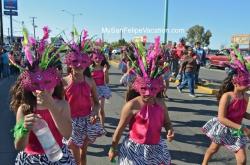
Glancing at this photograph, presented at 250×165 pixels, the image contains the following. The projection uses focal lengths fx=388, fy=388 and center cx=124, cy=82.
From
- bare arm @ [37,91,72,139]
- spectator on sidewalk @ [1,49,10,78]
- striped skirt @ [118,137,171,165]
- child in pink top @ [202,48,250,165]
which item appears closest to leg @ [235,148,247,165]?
child in pink top @ [202,48,250,165]

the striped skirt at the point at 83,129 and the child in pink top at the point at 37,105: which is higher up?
the child in pink top at the point at 37,105

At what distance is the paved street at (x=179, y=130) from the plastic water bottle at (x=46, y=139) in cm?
304

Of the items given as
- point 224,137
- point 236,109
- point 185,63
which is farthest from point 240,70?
point 185,63

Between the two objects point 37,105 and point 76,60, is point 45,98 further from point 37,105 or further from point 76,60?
point 76,60

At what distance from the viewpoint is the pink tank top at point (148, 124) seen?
375cm

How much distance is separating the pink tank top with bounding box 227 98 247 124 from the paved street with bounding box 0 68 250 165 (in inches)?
59.1

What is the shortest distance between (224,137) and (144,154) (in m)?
1.68

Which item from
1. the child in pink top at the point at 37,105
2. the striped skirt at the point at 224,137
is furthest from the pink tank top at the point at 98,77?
the child in pink top at the point at 37,105

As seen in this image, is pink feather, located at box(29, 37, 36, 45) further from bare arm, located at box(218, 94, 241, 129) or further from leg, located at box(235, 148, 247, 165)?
leg, located at box(235, 148, 247, 165)

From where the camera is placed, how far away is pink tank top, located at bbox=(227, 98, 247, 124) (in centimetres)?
480

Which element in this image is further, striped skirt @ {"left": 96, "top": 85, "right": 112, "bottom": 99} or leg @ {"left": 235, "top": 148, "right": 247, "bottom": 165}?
striped skirt @ {"left": 96, "top": 85, "right": 112, "bottom": 99}

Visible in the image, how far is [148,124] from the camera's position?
3.74 m

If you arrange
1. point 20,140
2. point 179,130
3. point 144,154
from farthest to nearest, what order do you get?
1. point 179,130
2. point 144,154
3. point 20,140

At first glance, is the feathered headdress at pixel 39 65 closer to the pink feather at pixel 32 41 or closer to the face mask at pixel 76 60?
the pink feather at pixel 32 41
